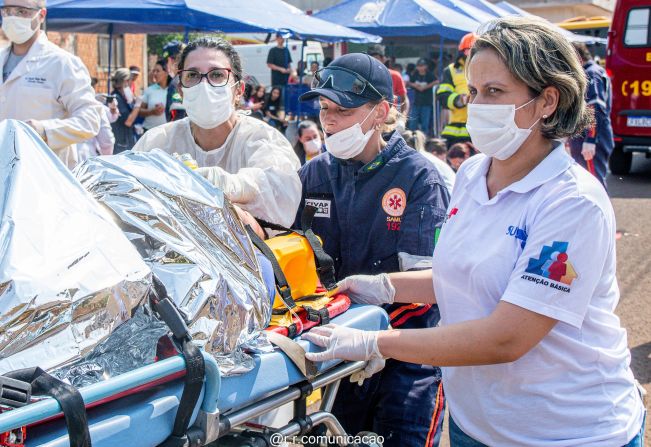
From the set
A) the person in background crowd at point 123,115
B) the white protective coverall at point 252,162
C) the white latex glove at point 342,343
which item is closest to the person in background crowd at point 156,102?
the person in background crowd at point 123,115

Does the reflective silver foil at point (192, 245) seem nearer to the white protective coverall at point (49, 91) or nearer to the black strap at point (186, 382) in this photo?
the black strap at point (186, 382)

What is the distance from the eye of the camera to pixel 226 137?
3.05m

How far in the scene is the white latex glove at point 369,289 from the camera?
2.44 meters

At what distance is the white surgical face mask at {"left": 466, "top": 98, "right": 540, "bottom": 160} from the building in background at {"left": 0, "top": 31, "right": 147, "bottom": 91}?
19596mm

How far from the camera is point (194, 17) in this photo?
8.75 meters

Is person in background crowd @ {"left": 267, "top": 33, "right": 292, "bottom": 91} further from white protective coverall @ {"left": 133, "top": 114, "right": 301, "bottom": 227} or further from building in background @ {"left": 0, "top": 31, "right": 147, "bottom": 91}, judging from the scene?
white protective coverall @ {"left": 133, "top": 114, "right": 301, "bottom": 227}

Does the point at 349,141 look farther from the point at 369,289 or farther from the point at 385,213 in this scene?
the point at 369,289

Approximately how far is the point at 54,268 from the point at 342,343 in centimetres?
75

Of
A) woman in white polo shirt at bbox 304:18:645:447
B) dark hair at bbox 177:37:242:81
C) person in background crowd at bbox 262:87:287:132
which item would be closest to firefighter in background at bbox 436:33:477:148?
person in background crowd at bbox 262:87:287:132

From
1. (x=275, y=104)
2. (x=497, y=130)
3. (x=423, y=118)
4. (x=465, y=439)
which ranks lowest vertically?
(x=423, y=118)

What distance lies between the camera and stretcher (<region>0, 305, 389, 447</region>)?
5.08 feet

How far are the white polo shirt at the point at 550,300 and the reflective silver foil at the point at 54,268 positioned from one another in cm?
80

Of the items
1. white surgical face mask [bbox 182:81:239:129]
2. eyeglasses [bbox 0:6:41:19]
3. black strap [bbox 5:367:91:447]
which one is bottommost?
black strap [bbox 5:367:91:447]

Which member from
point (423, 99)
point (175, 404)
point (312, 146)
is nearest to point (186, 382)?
point (175, 404)
